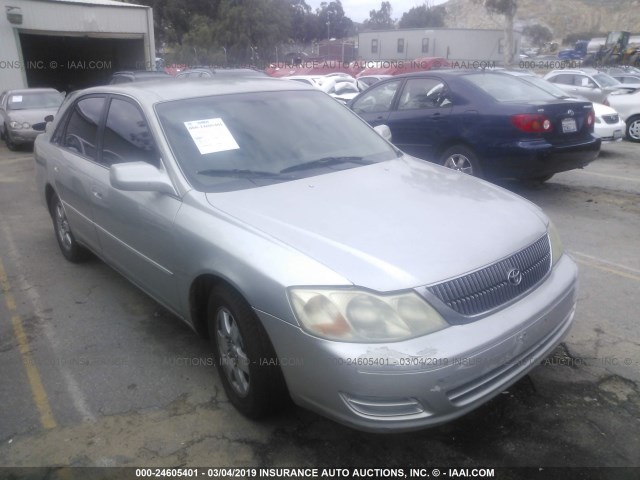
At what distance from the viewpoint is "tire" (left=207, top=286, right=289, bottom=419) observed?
2.59 meters

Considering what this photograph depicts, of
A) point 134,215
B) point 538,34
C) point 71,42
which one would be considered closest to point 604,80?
point 134,215

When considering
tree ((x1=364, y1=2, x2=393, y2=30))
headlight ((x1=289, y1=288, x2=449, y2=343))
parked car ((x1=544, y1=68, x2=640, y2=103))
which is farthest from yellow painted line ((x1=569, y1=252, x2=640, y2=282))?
tree ((x1=364, y1=2, x2=393, y2=30))

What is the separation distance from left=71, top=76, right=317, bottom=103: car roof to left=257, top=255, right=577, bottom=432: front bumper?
1.87 meters

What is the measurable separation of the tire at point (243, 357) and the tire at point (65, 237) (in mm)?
2611

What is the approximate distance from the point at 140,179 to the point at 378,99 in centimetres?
533

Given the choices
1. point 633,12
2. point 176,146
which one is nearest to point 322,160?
point 176,146

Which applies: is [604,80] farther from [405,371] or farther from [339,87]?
[405,371]

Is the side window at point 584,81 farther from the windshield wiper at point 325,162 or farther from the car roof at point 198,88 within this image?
the windshield wiper at point 325,162

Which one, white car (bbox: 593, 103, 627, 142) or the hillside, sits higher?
the hillside

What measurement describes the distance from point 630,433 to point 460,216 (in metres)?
1.33

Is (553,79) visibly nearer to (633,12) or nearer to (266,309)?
(266,309)

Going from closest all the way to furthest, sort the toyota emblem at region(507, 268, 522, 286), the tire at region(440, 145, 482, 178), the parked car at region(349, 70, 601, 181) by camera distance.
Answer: the toyota emblem at region(507, 268, 522, 286) → the parked car at region(349, 70, 601, 181) → the tire at region(440, 145, 482, 178)

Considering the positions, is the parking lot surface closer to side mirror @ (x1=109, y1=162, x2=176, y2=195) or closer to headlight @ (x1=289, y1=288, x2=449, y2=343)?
headlight @ (x1=289, y1=288, x2=449, y2=343)

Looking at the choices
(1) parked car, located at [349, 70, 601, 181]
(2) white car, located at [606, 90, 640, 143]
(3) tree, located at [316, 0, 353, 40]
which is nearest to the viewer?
(1) parked car, located at [349, 70, 601, 181]
